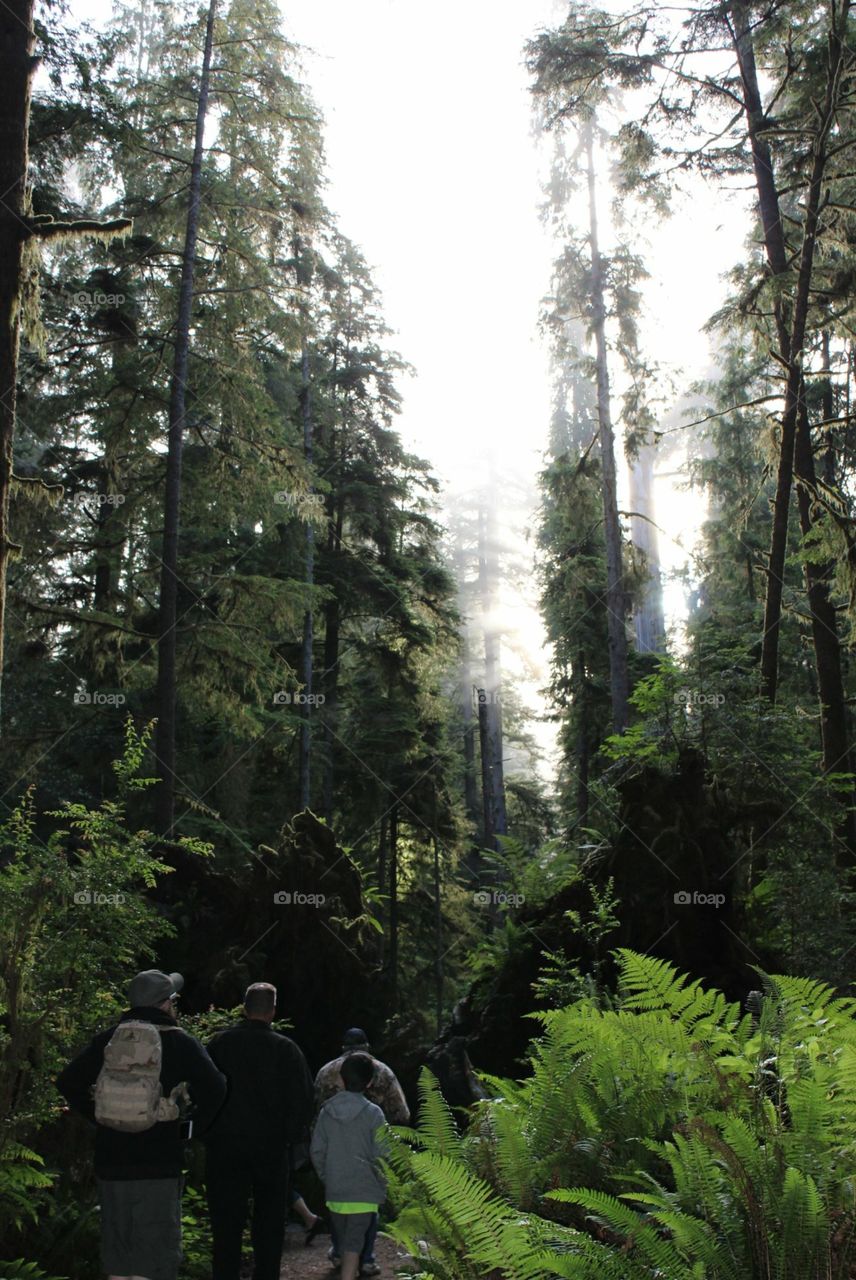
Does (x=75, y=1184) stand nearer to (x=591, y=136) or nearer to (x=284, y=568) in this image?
(x=284, y=568)

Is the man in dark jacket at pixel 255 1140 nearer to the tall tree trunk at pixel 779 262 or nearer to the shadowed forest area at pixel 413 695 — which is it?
the shadowed forest area at pixel 413 695

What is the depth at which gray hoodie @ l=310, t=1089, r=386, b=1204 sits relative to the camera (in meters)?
7.11

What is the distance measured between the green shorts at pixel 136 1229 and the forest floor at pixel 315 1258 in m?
3.05

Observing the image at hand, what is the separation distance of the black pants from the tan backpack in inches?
46.2

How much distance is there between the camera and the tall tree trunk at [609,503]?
901 inches

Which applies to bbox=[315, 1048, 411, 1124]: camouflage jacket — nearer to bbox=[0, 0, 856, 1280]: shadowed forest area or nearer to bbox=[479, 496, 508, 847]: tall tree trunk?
bbox=[0, 0, 856, 1280]: shadowed forest area

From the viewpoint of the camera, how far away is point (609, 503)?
80.6 feet

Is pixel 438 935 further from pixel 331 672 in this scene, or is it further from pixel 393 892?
pixel 331 672

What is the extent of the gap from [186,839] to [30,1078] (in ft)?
11.3

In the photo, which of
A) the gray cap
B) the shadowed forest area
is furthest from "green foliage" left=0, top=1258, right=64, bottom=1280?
the gray cap

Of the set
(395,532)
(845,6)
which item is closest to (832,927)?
(845,6)

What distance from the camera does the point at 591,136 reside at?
27.4 metres

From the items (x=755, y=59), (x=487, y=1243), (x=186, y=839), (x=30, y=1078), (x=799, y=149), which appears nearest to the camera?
(x=487, y=1243)

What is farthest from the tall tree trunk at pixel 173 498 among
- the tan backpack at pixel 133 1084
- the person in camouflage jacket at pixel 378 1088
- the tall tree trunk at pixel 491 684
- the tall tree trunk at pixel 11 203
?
the tall tree trunk at pixel 491 684
